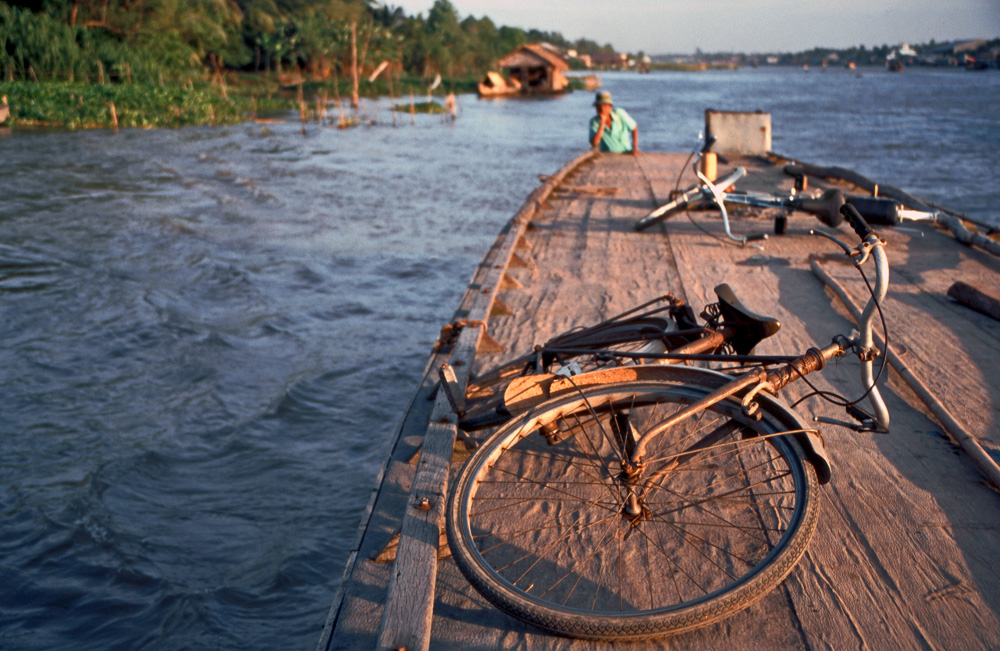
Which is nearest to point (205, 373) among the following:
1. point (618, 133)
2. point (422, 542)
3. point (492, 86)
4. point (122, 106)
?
point (422, 542)

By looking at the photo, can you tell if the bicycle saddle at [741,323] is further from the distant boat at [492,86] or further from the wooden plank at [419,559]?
the distant boat at [492,86]

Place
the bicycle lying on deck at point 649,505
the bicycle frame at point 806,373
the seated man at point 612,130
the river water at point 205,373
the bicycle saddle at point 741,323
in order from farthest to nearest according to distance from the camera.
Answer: the seated man at point 612,130 < the river water at point 205,373 < the bicycle saddle at point 741,323 < the bicycle frame at point 806,373 < the bicycle lying on deck at point 649,505

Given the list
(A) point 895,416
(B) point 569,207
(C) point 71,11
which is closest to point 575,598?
(A) point 895,416

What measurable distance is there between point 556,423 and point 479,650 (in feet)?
2.59

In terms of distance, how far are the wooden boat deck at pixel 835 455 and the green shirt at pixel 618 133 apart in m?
6.58

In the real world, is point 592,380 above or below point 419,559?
above

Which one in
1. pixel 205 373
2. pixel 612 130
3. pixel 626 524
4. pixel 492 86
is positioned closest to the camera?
pixel 626 524

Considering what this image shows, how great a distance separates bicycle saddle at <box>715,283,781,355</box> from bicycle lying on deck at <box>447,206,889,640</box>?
1.12ft

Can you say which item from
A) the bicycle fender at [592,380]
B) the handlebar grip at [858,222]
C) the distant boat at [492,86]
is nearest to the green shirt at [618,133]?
the handlebar grip at [858,222]

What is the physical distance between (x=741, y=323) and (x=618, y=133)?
429 inches

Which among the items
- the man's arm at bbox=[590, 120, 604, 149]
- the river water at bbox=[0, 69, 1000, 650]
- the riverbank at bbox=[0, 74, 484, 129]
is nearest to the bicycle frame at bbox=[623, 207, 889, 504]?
the river water at bbox=[0, 69, 1000, 650]

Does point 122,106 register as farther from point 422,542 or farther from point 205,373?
point 422,542

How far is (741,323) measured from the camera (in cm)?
274

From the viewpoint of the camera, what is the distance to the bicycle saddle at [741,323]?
2.70 meters
